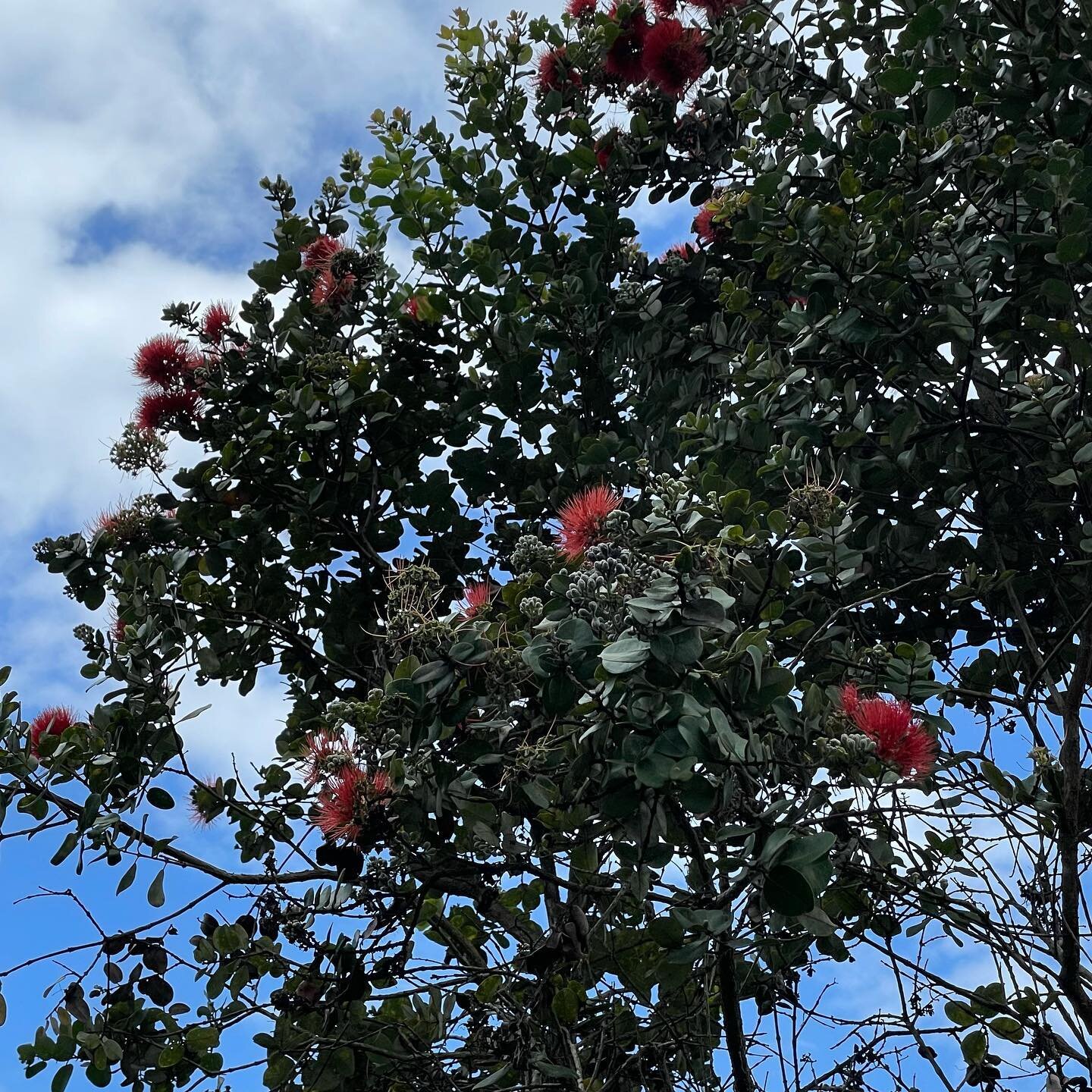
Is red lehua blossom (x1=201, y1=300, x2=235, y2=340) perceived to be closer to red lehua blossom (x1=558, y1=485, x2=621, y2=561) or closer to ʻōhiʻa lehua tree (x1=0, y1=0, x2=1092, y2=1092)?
ʻōhiʻa lehua tree (x1=0, y1=0, x2=1092, y2=1092)

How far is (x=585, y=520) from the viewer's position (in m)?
2.45

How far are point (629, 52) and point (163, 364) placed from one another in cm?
209

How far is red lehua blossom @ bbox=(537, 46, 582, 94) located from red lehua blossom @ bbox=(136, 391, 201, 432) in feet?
5.71

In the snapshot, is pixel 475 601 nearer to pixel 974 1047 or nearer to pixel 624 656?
pixel 624 656

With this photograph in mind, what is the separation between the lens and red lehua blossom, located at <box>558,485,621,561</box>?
7.95 ft

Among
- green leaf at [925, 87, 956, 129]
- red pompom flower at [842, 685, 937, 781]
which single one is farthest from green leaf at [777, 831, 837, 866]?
green leaf at [925, 87, 956, 129]

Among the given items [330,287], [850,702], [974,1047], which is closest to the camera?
[850,702]

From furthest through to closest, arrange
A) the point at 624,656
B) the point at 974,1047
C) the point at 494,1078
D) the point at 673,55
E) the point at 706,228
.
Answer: the point at 706,228
the point at 673,55
the point at 974,1047
the point at 494,1078
the point at 624,656

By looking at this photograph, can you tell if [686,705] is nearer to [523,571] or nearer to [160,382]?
[523,571]

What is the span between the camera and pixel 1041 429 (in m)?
3.48

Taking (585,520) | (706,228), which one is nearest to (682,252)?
(706,228)

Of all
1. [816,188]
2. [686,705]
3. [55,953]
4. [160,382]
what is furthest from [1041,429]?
[55,953]

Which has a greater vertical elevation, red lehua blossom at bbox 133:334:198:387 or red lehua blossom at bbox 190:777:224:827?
red lehua blossom at bbox 133:334:198:387

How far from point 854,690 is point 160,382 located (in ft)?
8.27
